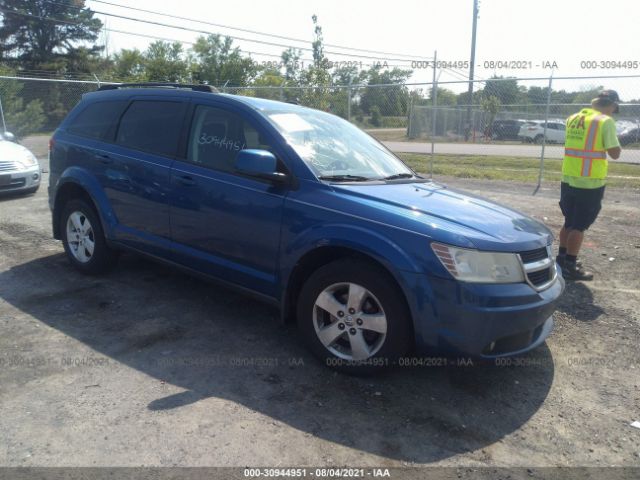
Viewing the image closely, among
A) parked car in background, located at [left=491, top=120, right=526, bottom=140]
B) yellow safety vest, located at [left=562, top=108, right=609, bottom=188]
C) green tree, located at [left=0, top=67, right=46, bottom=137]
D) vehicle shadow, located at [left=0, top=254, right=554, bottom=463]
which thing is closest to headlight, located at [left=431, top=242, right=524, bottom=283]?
vehicle shadow, located at [left=0, top=254, right=554, bottom=463]

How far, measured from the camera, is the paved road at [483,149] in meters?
19.4

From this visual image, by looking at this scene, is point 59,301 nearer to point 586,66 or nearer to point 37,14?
point 586,66

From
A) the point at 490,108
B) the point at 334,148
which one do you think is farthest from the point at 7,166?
the point at 490,108

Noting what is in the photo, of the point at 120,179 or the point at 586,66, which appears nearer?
the point at 120,179

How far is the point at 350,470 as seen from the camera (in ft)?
8.44

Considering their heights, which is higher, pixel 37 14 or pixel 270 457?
pixel 37 14

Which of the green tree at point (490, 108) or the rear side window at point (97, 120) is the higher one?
the green tree at point (490, 108)

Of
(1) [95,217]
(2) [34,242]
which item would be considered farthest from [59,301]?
(2) [34,242]

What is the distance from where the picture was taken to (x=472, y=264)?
3033mm

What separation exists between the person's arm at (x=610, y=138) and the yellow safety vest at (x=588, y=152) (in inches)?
1.1

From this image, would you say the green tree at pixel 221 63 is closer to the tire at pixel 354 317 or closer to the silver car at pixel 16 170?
the silver car at pixel 16 170

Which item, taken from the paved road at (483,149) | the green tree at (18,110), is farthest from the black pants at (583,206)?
the green tree at (18,110)

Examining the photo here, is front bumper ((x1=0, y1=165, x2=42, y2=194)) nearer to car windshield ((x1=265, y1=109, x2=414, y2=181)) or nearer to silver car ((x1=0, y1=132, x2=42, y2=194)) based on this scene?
silver car ((x1=0, y1=132, x2=42, y2=194))

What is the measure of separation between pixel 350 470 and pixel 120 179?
3302 millimetres
